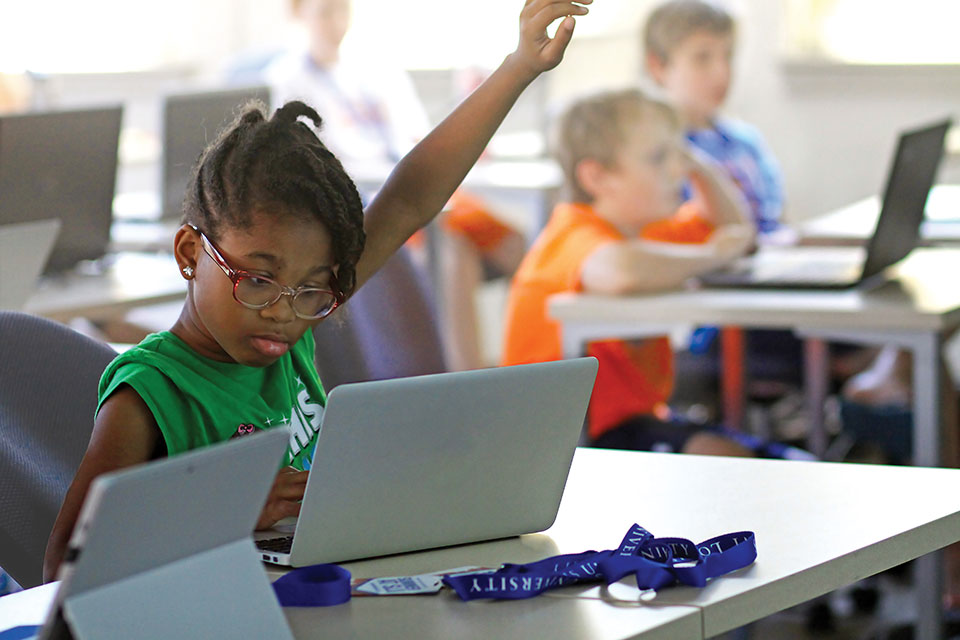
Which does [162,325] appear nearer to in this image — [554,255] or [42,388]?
[554,255]

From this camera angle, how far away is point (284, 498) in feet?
3.67

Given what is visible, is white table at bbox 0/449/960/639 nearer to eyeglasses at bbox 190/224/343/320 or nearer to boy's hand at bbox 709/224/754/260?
eyeglasses at bbox 190/224/343/320

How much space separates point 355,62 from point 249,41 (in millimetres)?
916

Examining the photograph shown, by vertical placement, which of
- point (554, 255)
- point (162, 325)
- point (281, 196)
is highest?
point (281, 196)

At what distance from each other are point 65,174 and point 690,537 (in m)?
2.02

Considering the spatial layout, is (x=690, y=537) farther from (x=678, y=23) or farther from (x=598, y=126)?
(x=678, y=23)

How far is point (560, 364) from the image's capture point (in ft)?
3.64

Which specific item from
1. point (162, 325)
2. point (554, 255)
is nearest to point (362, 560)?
point (554, 255)

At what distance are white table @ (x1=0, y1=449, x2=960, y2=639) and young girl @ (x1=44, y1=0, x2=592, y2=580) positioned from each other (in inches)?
6.5

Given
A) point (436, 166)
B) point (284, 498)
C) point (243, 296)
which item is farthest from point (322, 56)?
point (284, 498)

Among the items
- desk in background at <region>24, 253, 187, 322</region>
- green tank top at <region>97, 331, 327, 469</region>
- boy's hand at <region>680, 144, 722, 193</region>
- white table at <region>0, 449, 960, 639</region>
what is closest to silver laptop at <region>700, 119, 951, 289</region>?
boy's hand at <region>680, 144, 722, 193</region>

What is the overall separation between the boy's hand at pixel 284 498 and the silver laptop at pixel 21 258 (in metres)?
0.94

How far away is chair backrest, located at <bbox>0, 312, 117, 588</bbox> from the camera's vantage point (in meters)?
1.34

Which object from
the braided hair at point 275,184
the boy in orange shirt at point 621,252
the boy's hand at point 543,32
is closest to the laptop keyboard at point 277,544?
the braided hair at point 275,184
